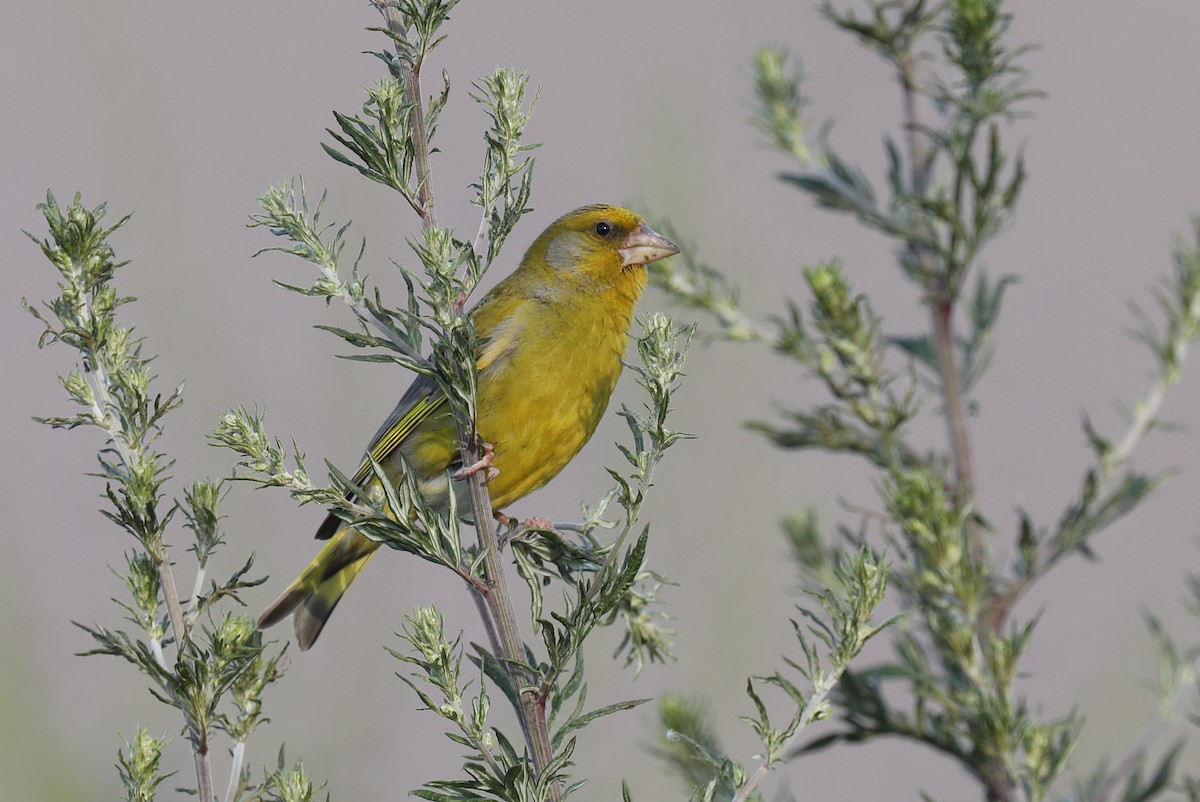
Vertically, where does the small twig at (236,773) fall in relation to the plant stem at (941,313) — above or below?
below

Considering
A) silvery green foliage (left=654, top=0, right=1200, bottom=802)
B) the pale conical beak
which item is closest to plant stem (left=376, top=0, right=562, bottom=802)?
silvery green foliage (left=654, top=0, right=1200, bottom=802)

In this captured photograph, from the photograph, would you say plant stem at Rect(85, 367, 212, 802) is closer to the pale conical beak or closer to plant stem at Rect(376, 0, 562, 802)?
plant stem at Rect(376, 0, 562, 802)

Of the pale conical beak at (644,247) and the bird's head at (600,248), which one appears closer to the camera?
the pale conical beak at (644,247)

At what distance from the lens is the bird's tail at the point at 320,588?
3.79 m

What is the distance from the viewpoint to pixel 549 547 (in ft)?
9.20

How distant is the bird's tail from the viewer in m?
3.79

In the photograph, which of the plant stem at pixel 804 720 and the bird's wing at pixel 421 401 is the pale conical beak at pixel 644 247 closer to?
the bird's wing at pixel 421 401

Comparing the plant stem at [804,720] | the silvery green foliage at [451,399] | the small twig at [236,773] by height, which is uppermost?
the silvery green foliage at [451,399]

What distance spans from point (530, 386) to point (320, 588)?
3.35 feet

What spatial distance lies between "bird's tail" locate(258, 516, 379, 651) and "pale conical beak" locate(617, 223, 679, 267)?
1.18 m

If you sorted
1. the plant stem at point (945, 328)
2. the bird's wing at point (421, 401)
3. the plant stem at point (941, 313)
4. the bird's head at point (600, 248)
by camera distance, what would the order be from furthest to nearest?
the bird's head at point (600, 248) < the bird's wing at point (421, 401) < the plant stem at point (941, 313) < the plant stem at point (945, 328)

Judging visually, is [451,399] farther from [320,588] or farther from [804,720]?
[320,588]

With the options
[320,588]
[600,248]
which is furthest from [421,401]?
[600,248]

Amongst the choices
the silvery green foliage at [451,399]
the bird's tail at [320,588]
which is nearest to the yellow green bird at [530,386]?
the bird's tail at [320,588]
